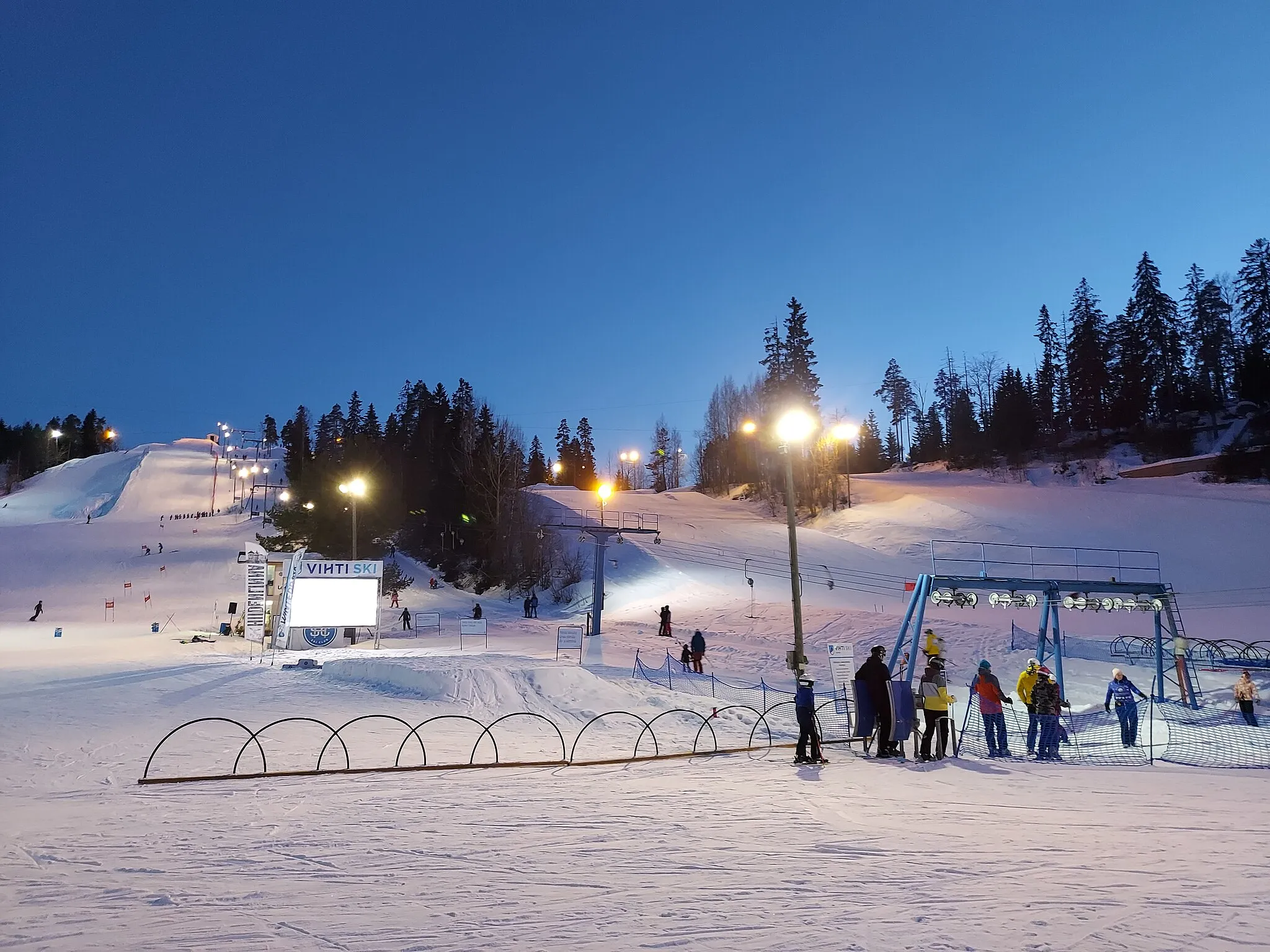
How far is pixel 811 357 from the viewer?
257ft

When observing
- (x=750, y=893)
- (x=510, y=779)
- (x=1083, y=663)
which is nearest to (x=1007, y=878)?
(x=750, y=893)

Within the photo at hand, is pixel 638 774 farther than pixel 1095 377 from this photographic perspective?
No

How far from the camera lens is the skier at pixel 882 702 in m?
13.3

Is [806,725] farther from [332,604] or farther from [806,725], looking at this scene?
[332,604]

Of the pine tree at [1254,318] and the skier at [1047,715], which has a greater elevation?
the pine tree at [1254,318]

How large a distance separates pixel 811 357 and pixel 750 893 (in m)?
75.9

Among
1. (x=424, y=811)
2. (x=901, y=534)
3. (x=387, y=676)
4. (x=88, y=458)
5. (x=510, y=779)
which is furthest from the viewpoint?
(x=88, y=458)

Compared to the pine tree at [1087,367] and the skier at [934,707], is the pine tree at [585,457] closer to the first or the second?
the pine tree at [1087,367]

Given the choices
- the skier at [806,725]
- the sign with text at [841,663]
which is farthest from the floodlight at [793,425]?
the skier at [806,725]

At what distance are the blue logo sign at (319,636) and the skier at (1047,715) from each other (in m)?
24.0

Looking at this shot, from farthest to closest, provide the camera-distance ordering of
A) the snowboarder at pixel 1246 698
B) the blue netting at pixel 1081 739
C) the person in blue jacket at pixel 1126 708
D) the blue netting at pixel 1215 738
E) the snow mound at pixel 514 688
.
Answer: the snow mound at pixel 514 688, the snowboarder at pixel 1246 698, the person in blue jacket at pixel 1126 708, the blue netting at pixel 1081 739, the blue netting at pixel 1215 738

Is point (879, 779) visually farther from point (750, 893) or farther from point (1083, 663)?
point (1083, 663)

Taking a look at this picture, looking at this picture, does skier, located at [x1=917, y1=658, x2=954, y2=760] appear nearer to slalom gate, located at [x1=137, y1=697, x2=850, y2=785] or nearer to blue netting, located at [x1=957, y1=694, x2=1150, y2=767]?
blue netting, located at [x1=957, y1=694, x2=1150, y2=767]

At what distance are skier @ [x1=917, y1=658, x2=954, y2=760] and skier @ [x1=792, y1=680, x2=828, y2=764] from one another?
1.91 metres
